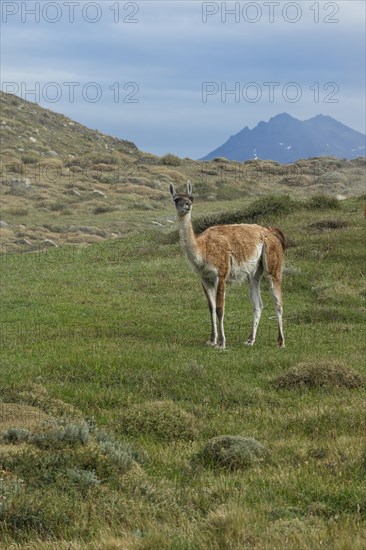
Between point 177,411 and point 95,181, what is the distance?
52.8 meters

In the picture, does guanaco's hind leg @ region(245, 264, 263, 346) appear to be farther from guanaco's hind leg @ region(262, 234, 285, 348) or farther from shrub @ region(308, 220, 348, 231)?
shrub @ region(308, 220, 348, 231)

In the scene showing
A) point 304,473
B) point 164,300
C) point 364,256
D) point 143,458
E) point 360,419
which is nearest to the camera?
point 304,473

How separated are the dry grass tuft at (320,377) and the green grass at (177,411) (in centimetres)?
5

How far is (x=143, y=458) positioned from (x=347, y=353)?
704 cm

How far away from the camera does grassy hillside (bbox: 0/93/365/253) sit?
4372 cm

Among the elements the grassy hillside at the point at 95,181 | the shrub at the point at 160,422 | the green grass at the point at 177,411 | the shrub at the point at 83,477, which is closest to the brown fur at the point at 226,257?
the green grass at the point at 177,411

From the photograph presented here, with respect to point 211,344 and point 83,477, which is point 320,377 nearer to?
point 211,344

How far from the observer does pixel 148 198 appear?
185ft

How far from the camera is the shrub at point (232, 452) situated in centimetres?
895

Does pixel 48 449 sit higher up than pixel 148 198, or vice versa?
pixel 148 198

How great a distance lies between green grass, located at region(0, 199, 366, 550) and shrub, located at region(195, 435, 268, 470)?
0.10 metres

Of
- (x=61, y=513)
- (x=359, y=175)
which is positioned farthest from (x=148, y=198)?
(x=61, y=513)

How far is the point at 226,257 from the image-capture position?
54.0ft

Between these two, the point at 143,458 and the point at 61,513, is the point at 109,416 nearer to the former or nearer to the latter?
the point at 143,458
